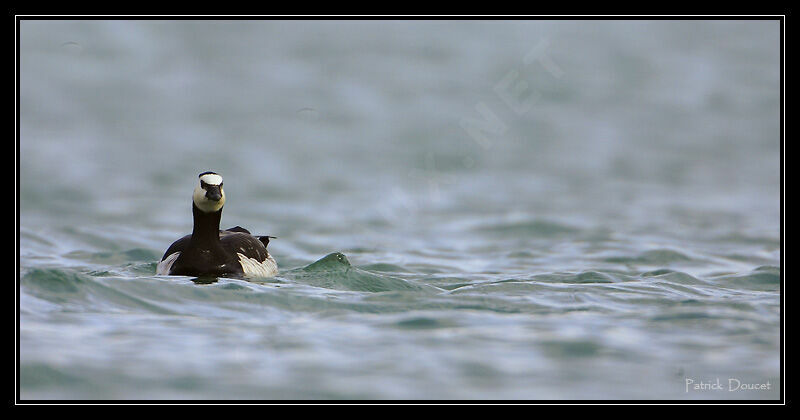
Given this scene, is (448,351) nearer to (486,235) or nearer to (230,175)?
(486,235)

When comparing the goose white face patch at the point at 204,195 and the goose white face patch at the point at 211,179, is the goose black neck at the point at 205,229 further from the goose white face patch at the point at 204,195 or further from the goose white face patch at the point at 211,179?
the goose white face patch at the point at 211,179

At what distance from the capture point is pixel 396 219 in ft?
65.7

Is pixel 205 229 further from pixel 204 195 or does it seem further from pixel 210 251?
pixel 204 195

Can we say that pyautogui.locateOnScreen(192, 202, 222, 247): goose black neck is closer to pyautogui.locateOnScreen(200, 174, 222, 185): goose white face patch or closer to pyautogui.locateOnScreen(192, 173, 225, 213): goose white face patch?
pyautogui.locateOnScreen(192, 173, 225, 213): goose white face patch

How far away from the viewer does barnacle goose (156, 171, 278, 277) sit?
1255 centimetres

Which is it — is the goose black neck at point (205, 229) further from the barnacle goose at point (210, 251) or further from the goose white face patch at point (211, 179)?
the goose white face patch at point (211, 179)

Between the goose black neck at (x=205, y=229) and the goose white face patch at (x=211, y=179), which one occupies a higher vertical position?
the goose white face patch at (x=211, y=179)

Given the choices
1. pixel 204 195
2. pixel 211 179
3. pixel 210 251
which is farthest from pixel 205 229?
pixel 211 179

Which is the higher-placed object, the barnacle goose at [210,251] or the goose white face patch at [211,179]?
the goose white face patch at [211,179]

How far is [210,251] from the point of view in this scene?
1273 centimetres

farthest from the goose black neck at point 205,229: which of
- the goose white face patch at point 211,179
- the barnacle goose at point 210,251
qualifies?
the goose white face patch at point 211,179

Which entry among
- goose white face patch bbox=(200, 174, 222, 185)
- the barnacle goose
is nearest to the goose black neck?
the barnacle goose

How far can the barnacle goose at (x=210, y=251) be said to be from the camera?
494 inches

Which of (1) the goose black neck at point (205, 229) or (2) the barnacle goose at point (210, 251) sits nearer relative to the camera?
(2) the barnacle goose at point (210, 251)
